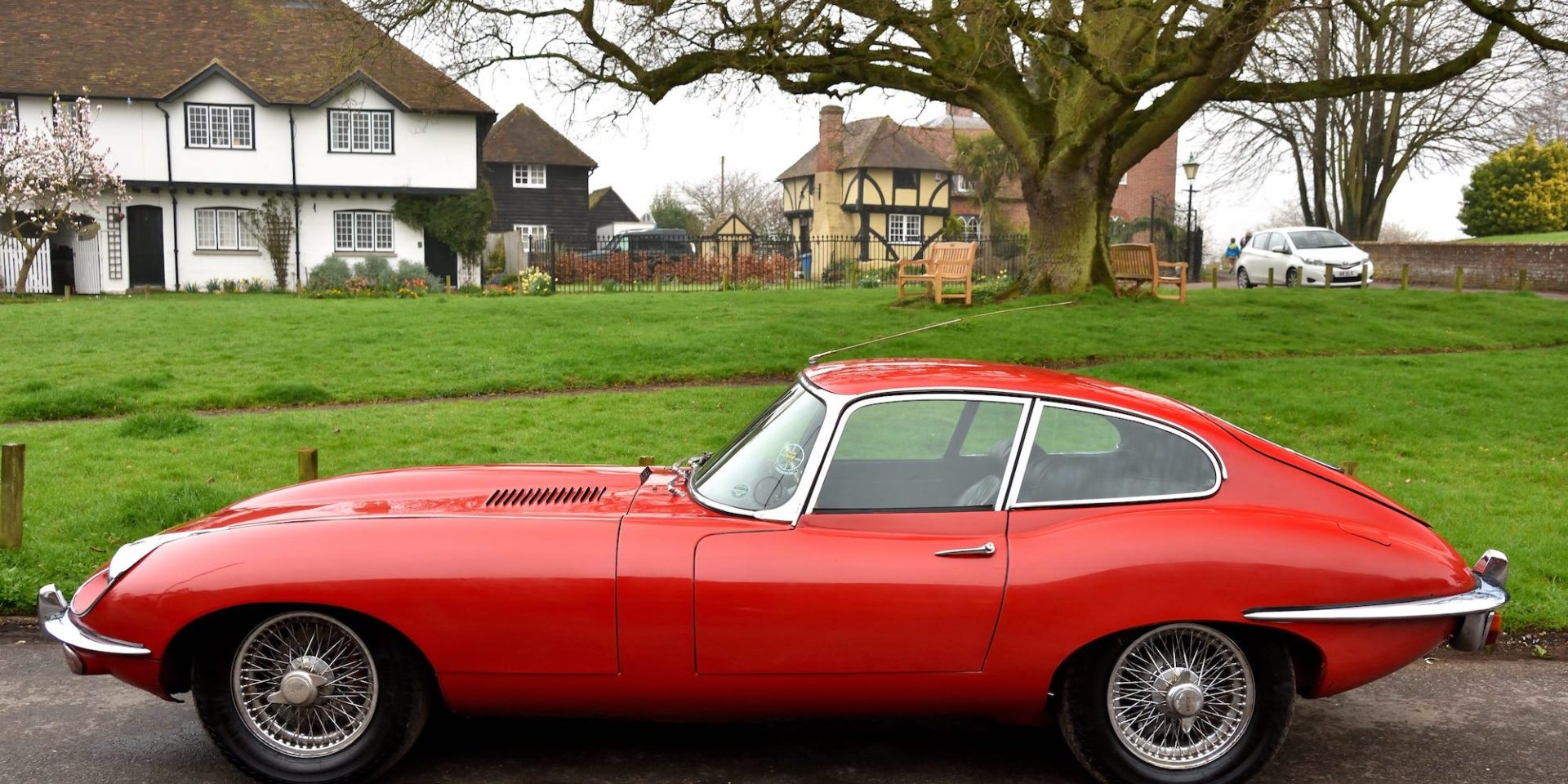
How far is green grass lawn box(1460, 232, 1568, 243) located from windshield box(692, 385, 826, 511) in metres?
37.0

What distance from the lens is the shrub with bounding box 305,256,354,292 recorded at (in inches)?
1196

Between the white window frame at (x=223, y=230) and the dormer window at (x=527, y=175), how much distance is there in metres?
15.7

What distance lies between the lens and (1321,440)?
35.7ft

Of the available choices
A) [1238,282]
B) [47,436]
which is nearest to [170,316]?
[47,436]

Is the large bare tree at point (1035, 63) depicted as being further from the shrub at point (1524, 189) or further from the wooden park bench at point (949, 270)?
the shrub at point (1524, 189)

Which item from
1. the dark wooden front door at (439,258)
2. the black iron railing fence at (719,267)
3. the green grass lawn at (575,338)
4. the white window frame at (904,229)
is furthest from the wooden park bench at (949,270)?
the white window frame at (904,229)

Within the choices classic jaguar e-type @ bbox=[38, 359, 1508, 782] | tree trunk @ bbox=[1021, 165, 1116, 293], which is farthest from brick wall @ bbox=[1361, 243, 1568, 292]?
classic jaguar e-type @ bbox=[38, 359, 1508, 782]

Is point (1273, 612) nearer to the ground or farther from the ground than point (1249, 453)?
nearer to the ground

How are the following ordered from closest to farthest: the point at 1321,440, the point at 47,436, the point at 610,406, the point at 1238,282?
the point at 47,436
the point at 1321,440
the point at 610,406
the point at 1238,282

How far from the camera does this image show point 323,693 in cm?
417

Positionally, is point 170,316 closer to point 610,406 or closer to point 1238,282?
point 610,406

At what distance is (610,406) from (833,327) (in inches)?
257

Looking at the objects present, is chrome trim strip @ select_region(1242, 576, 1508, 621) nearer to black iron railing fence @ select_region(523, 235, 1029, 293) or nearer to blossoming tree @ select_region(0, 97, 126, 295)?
black iron railing fence @ select_region(523, 235, 1029, 293)

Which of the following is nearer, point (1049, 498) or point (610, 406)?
point (1049, 498)
